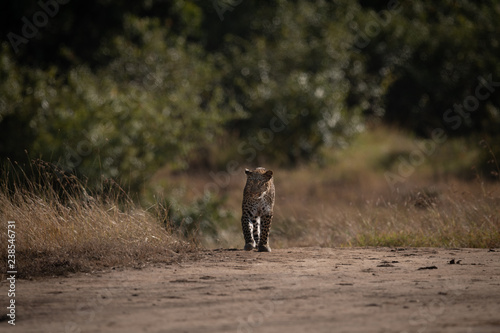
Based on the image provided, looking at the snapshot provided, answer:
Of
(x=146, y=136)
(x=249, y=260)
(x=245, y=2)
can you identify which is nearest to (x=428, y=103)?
(x=245, y=2)

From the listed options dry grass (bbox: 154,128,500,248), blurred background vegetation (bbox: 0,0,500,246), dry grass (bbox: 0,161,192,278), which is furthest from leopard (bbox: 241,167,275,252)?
blurred background vegetation (bbox: 0,0,500,246)

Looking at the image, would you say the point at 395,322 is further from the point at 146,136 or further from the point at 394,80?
the point at 394,80

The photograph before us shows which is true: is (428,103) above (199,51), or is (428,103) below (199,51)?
below

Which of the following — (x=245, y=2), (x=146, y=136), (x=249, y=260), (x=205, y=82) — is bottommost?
(x=249, y=260)

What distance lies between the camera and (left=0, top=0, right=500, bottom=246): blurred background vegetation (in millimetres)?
21172

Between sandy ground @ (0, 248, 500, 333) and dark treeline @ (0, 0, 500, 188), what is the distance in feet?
39.5

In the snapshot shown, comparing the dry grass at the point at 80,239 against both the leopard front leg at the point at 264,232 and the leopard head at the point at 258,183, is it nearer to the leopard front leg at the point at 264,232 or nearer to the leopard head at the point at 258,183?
the leopard front leg at the point at 264,232

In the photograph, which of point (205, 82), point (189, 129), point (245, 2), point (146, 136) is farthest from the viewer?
point (245, 2)

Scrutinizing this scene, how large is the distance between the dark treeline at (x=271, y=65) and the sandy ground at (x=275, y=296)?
12.1 m

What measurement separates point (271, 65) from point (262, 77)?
3.95 feet

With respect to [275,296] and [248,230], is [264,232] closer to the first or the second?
[248,230]

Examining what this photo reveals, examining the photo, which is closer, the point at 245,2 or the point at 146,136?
the point at 146,136

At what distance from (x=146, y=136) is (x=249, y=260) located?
11.2 metres

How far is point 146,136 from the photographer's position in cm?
1991
